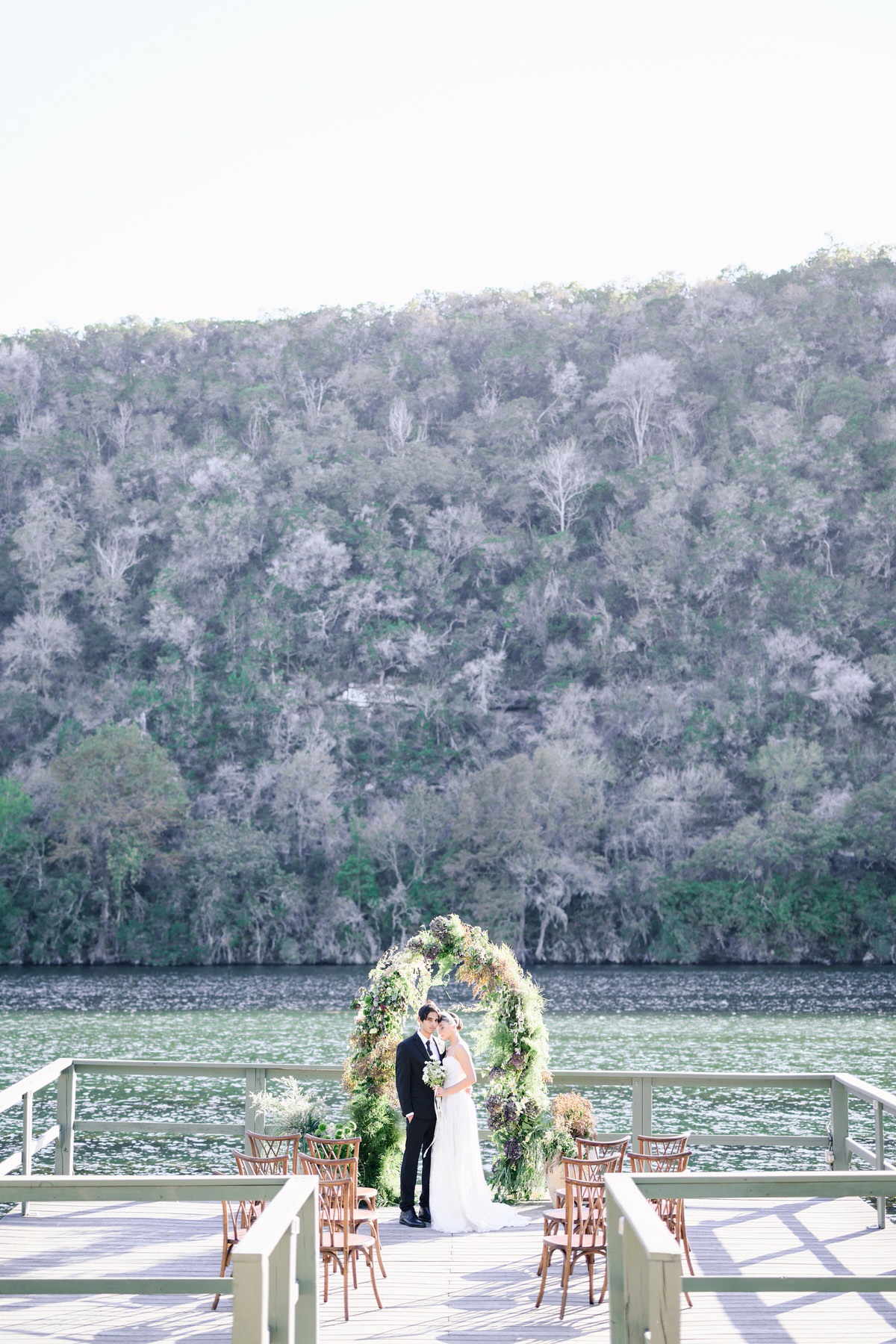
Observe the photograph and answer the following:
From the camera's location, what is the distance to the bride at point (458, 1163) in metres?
8.32

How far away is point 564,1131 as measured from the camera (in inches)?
345

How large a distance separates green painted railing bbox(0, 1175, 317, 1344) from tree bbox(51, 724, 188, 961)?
45.7m

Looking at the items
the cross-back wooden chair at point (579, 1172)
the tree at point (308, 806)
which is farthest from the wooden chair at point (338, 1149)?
the tree at point (308, 806)

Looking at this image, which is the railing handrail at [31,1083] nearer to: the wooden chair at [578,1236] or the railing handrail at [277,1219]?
the wooden chair at [578,1236]

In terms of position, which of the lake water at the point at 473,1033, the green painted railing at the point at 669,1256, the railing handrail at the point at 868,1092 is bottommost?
the lake water at the point at 473,1033

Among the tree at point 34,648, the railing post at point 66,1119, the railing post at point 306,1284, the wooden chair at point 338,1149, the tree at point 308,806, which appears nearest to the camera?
the railing post at point 306,1284

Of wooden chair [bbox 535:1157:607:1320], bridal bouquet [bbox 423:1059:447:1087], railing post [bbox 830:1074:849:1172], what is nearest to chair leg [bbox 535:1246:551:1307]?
wooden chair [bbox 535:1157:607:1320]

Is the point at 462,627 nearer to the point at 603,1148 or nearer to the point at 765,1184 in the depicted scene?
the point at 603,1148

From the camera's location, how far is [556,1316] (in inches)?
257

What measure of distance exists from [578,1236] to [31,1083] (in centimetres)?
346

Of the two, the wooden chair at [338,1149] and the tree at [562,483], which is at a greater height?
the tree at [562,483]

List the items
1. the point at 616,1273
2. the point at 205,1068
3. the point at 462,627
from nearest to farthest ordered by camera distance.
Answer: the point at 616,1273
the point at 205,1068
the point at 462,627

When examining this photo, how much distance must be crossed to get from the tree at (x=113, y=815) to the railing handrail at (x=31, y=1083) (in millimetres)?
41103

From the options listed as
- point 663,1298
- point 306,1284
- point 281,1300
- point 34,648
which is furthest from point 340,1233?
point 34,648
